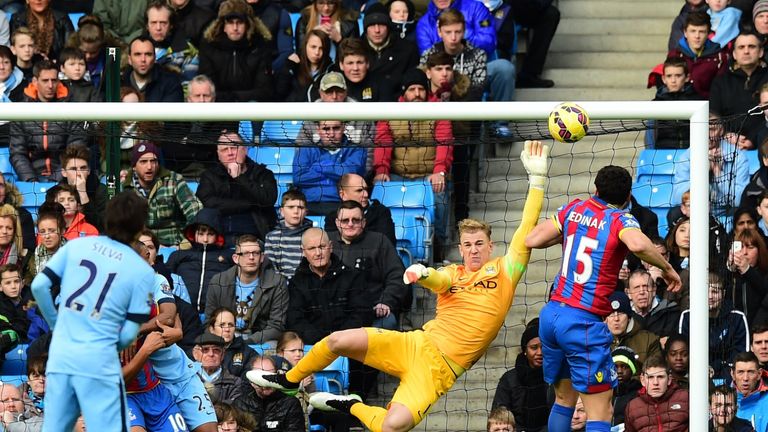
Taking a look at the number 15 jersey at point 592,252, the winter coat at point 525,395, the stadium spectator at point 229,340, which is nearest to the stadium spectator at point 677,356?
the winter coat at point 525,395

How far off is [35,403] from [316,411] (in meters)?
2.05

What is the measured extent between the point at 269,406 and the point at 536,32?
4626 millimetres

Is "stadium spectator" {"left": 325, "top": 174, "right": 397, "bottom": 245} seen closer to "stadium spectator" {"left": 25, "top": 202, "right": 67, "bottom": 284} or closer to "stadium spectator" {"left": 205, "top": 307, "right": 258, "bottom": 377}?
"stadium spectator" {"left": 205, "top": 307, "right": 258, "bottom": 377}

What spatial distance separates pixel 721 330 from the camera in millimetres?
11344

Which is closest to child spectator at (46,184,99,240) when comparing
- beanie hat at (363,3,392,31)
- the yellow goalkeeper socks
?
the yellow goalkeeper socks

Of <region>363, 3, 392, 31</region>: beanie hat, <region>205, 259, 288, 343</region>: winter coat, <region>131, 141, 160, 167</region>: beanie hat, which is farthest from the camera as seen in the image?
<region>363, 3, 392, 31</region>: beanie hat

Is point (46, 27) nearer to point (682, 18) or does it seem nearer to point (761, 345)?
point (682, 18)

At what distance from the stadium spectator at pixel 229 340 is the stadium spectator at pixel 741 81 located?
4.23 m

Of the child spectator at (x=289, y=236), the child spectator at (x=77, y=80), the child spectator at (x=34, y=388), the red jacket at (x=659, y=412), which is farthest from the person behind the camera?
the child spectator at (x=77, y=80)

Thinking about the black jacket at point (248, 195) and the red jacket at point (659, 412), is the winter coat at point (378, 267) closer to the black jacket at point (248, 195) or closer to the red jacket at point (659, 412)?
the black jacket at point (248, 195)

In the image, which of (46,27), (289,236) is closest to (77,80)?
(46,27)

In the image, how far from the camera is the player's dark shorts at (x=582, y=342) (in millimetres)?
10070

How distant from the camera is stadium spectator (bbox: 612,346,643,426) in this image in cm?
1146

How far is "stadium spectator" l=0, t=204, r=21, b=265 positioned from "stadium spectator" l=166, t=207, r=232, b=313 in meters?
1.15
